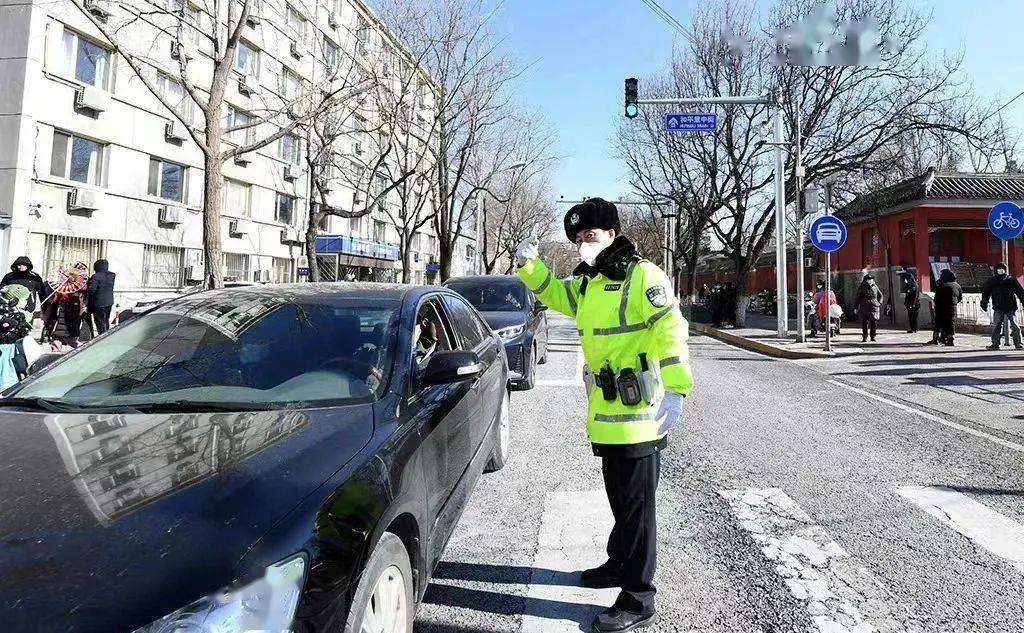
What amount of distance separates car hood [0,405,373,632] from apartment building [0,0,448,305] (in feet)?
38.2

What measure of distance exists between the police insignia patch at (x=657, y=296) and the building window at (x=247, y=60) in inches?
993

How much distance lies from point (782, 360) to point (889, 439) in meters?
7.20

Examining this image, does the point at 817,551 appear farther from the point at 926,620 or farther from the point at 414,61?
the point at 414,61

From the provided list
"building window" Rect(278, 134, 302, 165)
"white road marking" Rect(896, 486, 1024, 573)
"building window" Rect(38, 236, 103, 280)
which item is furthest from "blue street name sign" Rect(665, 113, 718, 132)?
"building window" Rect(278, 134, 302, 165)

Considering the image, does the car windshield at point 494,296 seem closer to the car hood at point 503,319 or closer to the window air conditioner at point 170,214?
the car hood at point 503,319

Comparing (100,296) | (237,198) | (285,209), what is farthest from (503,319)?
(285,209)

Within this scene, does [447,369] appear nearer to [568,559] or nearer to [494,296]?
[568,559]

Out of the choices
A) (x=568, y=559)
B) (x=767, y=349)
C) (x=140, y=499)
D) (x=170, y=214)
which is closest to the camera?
(x=140, y=499)

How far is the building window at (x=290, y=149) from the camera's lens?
26.7 metres

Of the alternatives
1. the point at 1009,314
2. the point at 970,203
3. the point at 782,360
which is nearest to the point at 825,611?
the point at 782,360

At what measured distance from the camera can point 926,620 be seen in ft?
7.86

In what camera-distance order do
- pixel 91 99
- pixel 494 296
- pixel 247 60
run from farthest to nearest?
pixel 247 60, pixel 91 99, pixel 494 296

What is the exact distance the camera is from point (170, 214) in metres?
19.1

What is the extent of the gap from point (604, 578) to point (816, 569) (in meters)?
1.05
